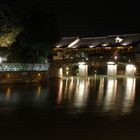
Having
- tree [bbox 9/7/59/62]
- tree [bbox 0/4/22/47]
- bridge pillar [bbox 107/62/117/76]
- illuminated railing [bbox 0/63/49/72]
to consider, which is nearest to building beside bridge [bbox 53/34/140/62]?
bridge pillar [bbox 107/62/117/76]

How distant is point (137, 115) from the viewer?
19.4 metres

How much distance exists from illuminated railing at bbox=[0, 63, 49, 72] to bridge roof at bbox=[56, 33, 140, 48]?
28.4 metres

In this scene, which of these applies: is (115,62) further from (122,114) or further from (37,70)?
(122,114)

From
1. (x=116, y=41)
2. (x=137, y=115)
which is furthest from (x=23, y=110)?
(x=116, y=41)

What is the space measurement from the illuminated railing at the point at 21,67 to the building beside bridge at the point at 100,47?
981 inches

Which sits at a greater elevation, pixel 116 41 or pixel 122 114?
pixel 116 41

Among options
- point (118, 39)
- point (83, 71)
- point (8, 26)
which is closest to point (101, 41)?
point (118, 39)

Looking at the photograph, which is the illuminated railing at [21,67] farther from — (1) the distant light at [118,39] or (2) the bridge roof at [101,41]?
(1) the distant light at [118,39]

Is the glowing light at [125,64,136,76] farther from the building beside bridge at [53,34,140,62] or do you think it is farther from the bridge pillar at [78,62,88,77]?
the bridge pillar at [78,62,88,77]

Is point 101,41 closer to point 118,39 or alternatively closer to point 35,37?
point 118,39

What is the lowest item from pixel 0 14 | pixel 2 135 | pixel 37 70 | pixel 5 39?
pixel 2 135

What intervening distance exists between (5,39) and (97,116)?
23441 millimetres

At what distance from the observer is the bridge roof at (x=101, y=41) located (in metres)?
71.1

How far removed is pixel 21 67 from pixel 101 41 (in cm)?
3634
